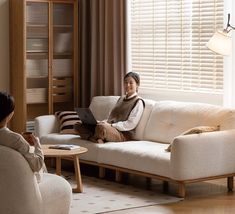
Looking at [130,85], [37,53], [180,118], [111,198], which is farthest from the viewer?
[37,53]

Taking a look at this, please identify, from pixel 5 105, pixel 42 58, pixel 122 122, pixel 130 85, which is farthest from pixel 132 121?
pixel 5 105

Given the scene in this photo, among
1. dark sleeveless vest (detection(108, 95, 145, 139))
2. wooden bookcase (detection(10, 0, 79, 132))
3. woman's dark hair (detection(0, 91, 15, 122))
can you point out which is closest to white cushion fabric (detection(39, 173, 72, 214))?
woman's dark hair (detection(0, 91, 15, 122))

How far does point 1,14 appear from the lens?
27.9 feet

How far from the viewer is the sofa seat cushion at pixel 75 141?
283 inches

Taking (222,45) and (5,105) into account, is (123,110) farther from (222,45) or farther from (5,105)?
(5,105)

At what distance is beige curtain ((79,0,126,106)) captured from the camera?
839cm

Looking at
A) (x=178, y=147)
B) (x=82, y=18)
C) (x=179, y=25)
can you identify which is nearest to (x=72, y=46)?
(x=82, y=18)

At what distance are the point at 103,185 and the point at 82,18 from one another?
109 inches

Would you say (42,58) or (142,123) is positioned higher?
(42,58)

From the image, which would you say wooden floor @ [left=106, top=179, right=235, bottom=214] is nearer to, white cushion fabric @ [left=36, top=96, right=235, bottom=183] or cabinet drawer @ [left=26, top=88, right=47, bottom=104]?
white cushion fabric @ [left=36, top=96, right=235, bottom=183]

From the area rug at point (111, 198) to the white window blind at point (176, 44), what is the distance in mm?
1564

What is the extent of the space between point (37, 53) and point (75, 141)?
1565 millimetres

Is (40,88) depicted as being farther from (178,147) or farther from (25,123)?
(178,147)

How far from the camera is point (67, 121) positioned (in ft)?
26.0
